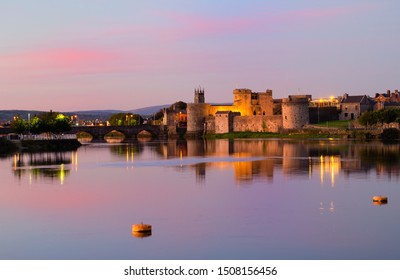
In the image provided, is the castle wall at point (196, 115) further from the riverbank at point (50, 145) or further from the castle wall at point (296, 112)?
the riverbank at point (50, 145)

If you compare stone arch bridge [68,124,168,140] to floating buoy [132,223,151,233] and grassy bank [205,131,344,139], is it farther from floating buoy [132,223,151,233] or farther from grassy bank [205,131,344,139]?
floating buoy [132,223,151,233]

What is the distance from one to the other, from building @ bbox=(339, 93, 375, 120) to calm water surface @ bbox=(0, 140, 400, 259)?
47.5 metres

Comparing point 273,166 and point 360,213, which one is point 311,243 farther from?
point 273,166

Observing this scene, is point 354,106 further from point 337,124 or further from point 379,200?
point 379,200

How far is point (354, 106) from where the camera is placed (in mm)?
86188

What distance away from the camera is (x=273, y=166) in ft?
127

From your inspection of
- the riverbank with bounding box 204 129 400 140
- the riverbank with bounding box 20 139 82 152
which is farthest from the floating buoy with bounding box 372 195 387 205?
the riverbank with bounding box 204 129 400 140

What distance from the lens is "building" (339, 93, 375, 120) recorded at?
8586 cm

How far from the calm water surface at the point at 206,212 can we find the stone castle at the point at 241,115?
50370 millimetres

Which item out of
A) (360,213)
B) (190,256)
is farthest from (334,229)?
(190,256)

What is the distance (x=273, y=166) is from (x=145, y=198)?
1371 centimetres

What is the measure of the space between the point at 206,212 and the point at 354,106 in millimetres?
66456

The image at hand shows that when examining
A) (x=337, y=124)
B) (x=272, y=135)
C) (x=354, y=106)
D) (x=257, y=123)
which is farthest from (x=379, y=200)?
(x=257, y=123)

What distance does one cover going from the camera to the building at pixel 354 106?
85.9 meters
